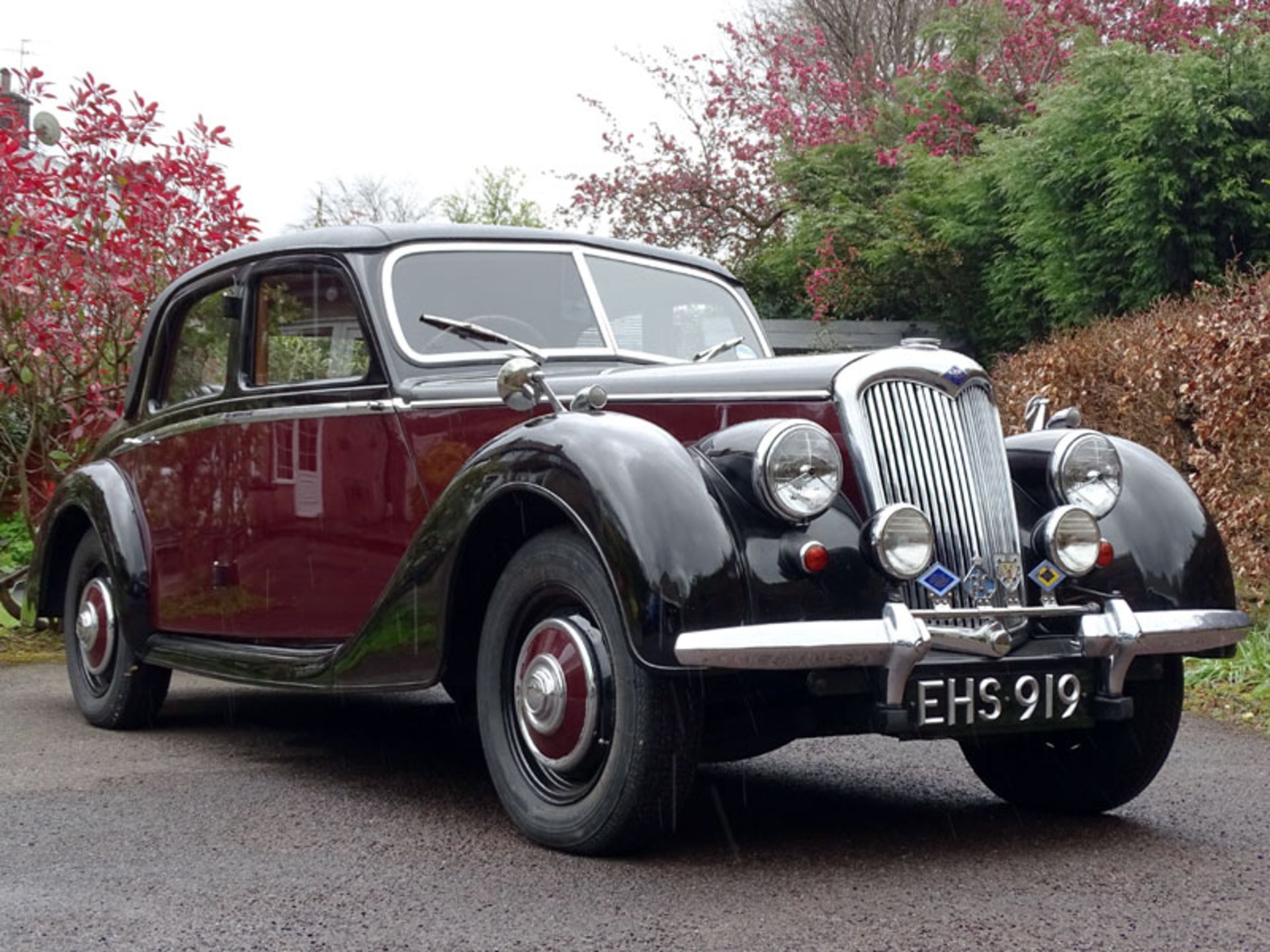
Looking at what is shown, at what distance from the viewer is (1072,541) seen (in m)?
3.97

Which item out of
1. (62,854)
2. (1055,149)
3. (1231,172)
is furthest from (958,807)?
(1055,149)

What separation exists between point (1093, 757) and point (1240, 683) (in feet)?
8.79

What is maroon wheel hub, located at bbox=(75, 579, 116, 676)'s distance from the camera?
610 centimetres

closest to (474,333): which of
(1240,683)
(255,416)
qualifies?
(255,416)

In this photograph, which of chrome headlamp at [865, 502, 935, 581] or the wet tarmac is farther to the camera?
chrome headlamp at [865, 502, 935, 581]

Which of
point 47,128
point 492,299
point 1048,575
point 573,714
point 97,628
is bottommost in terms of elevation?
point 97,628

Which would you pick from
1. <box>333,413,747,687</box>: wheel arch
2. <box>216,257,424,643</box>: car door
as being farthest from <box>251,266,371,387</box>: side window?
<box>333,413,747,687</box>: wheel arch

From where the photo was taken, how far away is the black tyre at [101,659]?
5977mm

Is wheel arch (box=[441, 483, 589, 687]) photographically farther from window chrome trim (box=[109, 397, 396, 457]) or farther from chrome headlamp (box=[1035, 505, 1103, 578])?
chrome headlamp (box=[1035, 505, 1103, 578])

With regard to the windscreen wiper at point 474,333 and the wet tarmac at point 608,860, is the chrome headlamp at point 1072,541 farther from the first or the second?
the windscreen wiper at point 474,333

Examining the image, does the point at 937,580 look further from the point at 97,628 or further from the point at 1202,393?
the point at 1202,393

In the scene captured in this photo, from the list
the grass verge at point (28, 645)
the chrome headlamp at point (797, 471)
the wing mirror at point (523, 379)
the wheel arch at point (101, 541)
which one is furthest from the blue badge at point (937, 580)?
the grass verge at point (28, 645)

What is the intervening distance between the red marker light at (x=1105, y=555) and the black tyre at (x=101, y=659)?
11.6ft

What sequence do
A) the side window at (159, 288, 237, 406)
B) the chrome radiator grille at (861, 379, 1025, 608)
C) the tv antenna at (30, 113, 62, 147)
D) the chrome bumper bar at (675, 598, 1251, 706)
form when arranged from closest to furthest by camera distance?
the chrome bumper bar at (675, 598, 1251, 706) < the chrome radiator grille at (861, 379, 1025, 608) < the side window at (159, 288, 237, 406) < the tv antenna at (30, 113, 62, 147)
